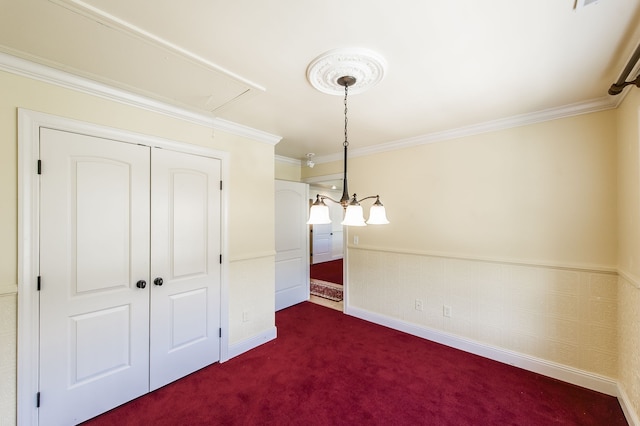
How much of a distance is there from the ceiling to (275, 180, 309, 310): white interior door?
2.03m

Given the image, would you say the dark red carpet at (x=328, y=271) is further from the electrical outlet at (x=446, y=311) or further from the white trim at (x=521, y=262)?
the electrical outlet at (x=446, y=311)

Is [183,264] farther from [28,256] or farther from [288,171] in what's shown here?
[288,171]

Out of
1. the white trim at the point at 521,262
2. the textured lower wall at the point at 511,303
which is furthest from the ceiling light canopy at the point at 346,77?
the textured lower wall at the point at 511,303

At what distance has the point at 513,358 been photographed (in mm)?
2510

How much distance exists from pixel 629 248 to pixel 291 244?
3.61 metres

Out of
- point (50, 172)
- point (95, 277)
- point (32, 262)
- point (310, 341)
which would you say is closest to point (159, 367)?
point (95, 277)

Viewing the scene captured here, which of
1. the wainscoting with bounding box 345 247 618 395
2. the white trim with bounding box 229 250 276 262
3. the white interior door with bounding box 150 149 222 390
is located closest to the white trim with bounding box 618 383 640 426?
the wainscoting with bounding box 345 247 618 395

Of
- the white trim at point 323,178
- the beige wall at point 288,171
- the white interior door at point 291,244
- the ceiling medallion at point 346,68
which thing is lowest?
the white interior door at point 291,244

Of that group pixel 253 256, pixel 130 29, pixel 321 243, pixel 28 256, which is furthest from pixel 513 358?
pixel 321 243

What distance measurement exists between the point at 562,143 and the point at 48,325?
14.0 ft

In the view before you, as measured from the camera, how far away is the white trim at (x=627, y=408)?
1.71m

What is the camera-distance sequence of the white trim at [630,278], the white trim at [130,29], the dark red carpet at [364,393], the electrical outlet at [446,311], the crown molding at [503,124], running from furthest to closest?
the electrical outlet at [446,311], the crown molding at [503,124], the dark red carpet at [364,393], the white trim at [630,278], the white trim at [130,29]

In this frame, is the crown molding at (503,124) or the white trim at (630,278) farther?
the crown molding at (503,124)

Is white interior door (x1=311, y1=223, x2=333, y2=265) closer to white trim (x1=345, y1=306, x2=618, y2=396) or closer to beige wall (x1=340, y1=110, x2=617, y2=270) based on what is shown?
white trim (x1=345, y1=306, x2=618, y2=396)
